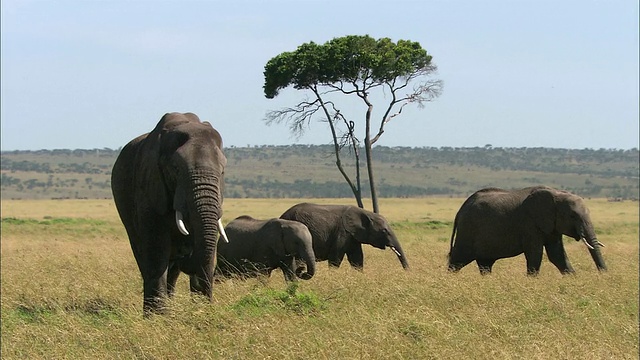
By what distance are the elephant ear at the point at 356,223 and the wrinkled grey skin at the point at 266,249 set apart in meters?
2.67

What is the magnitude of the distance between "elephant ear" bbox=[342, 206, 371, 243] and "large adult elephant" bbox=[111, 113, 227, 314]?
8400 mm

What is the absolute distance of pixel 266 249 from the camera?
55.2ft

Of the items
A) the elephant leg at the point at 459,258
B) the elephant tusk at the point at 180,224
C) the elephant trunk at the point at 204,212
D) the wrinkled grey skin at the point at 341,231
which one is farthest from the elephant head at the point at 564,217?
the elephant tusk at the point at 180,224

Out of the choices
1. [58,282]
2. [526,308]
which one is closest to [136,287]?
[58,282]

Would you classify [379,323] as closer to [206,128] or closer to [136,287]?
[206,128]

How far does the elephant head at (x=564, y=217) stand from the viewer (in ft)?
53.6

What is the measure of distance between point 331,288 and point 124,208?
2992mm

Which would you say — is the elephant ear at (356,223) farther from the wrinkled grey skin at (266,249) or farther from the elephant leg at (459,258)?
the wrinkled grey skin at (266,249)

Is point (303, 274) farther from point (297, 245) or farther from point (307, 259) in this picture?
point (297, 245)

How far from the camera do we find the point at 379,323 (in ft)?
30.3

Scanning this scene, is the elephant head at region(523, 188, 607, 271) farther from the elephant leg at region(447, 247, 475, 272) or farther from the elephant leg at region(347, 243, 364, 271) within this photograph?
the elephant leg at region(347, 243, 364, 271)

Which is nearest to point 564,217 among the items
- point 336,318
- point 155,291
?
point 336,318

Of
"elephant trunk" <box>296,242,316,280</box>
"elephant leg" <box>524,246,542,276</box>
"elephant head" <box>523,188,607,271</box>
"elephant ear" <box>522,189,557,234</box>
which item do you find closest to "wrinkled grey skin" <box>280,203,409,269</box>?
"elephant trunk" <box>296,242,316,280</box>

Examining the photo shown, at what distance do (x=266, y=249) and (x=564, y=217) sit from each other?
5073mm
